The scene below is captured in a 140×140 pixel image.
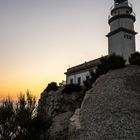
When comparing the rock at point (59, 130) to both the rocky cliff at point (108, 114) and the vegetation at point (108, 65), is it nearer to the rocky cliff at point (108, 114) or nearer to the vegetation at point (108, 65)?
the rocky cliff at point (108, 114)

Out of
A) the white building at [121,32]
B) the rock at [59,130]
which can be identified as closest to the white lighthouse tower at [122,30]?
the white building at [121,32]

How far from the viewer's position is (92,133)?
18094 millimetres

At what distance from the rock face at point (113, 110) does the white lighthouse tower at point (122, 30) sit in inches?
456

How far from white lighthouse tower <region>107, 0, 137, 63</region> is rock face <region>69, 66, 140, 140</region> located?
11595 millimetres

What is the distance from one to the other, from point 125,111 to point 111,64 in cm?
1294

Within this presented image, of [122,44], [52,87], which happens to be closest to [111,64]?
[122,44]

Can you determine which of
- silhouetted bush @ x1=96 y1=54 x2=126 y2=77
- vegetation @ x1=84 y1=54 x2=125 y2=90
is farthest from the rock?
silhouetted bush @ x1=96 y1=54 x2=126 y2=77

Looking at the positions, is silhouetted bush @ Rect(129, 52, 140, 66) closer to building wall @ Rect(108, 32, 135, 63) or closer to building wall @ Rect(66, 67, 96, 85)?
building wall @ Rect(108, 32, 135, 63)

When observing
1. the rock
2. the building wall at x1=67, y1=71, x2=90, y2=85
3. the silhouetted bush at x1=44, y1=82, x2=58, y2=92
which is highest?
the building wall at x1=67, y1=71, x2=90, y2=85

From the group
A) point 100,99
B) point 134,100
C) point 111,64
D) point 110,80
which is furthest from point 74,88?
point 134,100

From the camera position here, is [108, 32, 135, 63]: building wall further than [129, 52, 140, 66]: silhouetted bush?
Yes

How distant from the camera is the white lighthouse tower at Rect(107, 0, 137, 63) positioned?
38.8 m

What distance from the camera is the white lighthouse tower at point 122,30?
38812 mm

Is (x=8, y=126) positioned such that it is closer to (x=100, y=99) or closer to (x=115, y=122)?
(x=115, y=122)
